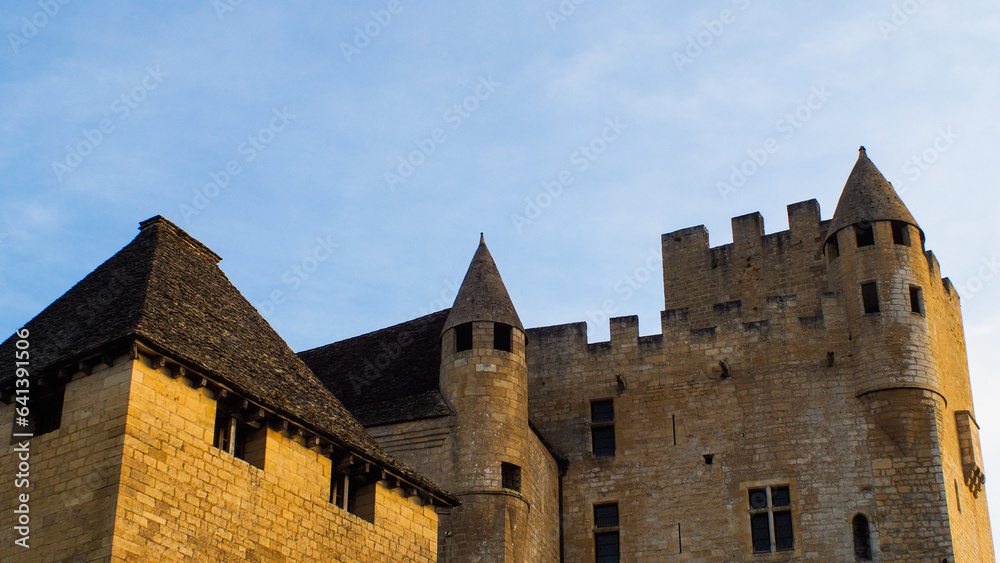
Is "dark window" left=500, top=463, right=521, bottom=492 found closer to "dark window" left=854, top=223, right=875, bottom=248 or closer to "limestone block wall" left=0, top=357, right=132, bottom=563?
"dark window" left=854, top=223, right=875, bottom=248

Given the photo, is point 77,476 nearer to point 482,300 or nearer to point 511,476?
point 511,476

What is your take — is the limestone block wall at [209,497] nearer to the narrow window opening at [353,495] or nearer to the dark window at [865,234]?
the narrow window opening at [353,495]

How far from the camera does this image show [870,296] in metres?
27.2

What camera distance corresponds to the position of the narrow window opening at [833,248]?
93.1 ft

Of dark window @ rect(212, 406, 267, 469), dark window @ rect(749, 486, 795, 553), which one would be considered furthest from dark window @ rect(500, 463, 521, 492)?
dark window @ rect(212, 406, 267, 469)

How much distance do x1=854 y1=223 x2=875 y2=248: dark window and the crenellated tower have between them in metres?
7.91

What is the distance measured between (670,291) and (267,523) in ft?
53.3

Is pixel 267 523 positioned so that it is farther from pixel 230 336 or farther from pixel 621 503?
pixel 621 503

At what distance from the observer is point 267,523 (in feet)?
56.5

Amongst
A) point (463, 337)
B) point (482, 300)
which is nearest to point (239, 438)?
point (463, 337)

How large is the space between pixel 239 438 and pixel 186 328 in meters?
1.76

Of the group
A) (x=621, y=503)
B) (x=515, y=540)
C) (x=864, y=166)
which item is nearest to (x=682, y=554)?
(x=621, y=503)

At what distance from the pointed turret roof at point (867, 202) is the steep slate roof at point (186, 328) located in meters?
12.3

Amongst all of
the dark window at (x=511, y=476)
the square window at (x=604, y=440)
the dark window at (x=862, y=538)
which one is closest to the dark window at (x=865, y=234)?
the dark window at (x=862, y=538)
